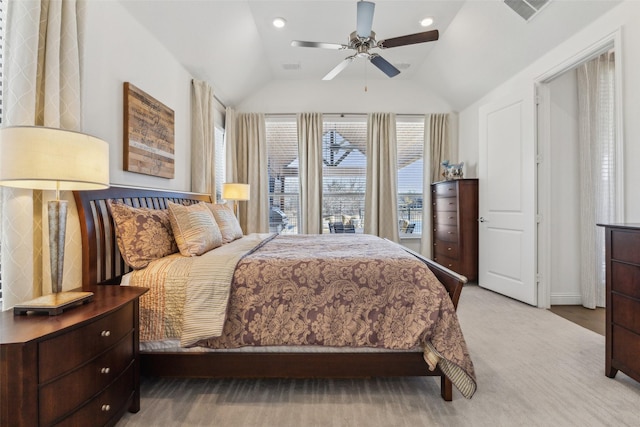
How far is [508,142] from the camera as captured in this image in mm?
3592

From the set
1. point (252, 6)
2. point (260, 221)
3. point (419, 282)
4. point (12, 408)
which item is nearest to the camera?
point (12, 408)

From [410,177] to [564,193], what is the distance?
2244 mm

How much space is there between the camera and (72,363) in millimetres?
1137

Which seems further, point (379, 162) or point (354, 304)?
point (379, 162)

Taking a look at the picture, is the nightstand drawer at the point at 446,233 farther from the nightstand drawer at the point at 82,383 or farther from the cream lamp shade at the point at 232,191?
the nightstand drawer at the point at 82,383

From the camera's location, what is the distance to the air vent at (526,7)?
271 centimetres

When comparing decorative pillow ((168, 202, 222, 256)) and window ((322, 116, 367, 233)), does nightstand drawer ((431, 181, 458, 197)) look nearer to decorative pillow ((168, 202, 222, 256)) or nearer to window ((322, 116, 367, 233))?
window ((322, 116, 367, 233))

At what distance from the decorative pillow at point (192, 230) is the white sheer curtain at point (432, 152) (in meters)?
3.80

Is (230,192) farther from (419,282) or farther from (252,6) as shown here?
(419,282)

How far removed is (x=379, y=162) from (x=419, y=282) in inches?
140

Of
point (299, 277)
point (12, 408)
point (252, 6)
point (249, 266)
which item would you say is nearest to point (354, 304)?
point (299, 277)

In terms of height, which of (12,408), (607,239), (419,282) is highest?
(607,239)

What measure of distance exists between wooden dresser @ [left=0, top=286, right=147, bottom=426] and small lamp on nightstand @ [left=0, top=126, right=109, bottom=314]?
10cm

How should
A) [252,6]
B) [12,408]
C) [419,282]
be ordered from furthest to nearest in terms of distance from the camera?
[252,6] → [419,282] → [12,408]
